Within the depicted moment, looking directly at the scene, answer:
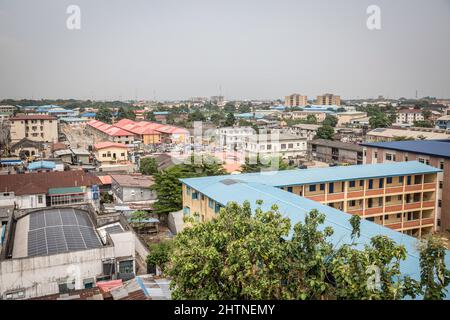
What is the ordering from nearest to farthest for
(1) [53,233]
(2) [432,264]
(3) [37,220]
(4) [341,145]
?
1. (2) [432,264]
2. (1) [53,233]
3. (3) [37,220]
4. (4) [341,145]

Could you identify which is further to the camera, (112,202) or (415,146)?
(112,202)

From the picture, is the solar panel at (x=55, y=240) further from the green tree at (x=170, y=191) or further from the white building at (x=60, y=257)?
the green tree at (x=170, y=191)

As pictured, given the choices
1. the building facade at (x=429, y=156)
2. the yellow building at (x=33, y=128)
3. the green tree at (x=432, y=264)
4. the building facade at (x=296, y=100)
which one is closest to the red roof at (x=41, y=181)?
the building facade at (x=429, y=156)

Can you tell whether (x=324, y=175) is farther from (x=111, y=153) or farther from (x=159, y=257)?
(x=111, y=153)

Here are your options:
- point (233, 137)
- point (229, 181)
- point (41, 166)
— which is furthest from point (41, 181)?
point (233, 137)

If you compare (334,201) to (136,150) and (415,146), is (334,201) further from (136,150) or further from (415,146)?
(136,150)
